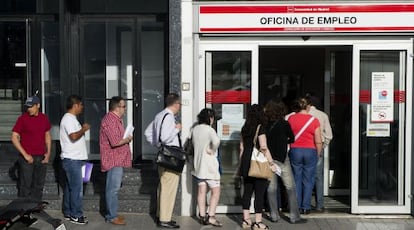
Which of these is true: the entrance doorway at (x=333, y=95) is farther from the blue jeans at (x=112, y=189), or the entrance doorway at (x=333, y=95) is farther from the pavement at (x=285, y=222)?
the blue jeans at (x=112, y=189)

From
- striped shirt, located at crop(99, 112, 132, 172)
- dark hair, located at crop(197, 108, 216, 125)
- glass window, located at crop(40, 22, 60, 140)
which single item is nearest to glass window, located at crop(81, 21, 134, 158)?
glass window, located at crop(40, 22, 60, 140)

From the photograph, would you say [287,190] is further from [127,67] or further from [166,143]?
[127,67]

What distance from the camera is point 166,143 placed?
313 inches

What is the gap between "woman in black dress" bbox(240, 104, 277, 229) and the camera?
25.6 feet

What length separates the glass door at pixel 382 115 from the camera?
8703 mm

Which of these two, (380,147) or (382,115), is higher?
(382,115)

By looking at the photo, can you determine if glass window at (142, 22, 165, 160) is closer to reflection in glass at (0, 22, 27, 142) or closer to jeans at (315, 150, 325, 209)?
reflection in glass at (0, 22, 27, 142)

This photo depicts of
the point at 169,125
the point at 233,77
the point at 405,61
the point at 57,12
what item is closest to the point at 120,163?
the point at 169,125

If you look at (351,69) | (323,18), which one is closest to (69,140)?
(323,18)

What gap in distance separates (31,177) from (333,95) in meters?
4.84

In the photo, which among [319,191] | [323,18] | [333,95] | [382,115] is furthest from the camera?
[333,95]

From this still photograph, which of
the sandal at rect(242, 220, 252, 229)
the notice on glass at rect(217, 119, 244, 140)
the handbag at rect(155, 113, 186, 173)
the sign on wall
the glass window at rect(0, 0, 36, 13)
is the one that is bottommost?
the sandal at rect(242, 220, 252, 229)

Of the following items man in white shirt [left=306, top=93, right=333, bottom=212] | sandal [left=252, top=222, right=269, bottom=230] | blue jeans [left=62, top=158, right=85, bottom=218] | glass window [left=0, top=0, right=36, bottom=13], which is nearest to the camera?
sandal [left=252, top=222, right=269, bottom=230]

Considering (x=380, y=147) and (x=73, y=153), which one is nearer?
(x=73, y=153)
